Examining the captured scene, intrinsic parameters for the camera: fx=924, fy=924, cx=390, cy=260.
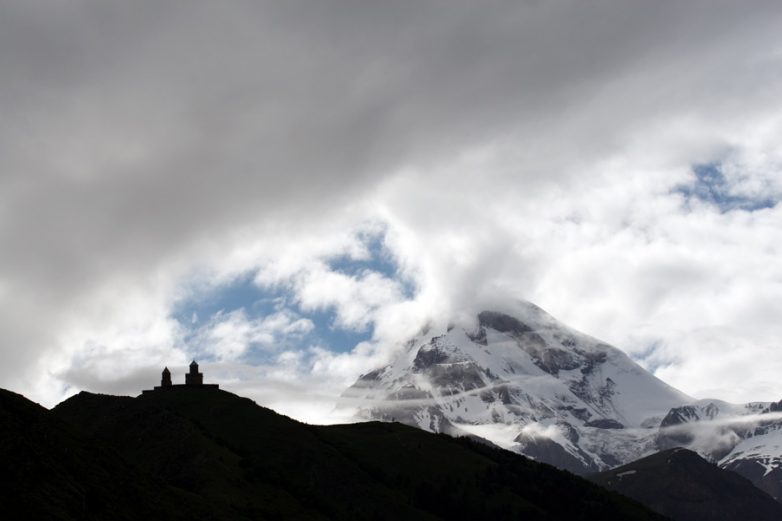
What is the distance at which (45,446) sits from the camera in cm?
10725

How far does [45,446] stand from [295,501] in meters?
74.1

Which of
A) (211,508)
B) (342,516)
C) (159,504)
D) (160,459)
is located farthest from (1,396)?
(342,516)

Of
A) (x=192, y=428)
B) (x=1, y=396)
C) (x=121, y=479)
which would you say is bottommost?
(x=121, y=479)

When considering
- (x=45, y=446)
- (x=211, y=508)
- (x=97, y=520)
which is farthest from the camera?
(x=211, y=508)

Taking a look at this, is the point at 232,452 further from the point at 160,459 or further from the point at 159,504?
the point at 159,504

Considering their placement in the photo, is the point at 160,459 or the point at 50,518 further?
the point at 160,459

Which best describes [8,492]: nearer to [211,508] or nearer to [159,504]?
[159,504]

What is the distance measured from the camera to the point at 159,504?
11488cm

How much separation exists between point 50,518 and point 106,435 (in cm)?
11123

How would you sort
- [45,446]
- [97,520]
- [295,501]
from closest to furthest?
1. [97,520]
2. [45,446]
3. [295,501]

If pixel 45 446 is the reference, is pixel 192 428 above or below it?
above

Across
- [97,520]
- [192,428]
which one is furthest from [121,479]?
[192,428]

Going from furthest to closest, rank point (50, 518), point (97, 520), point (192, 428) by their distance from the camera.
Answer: point (192, 428), point (97, 520), point (50, 518)

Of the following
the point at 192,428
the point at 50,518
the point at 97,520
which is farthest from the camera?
the point at 192,428
